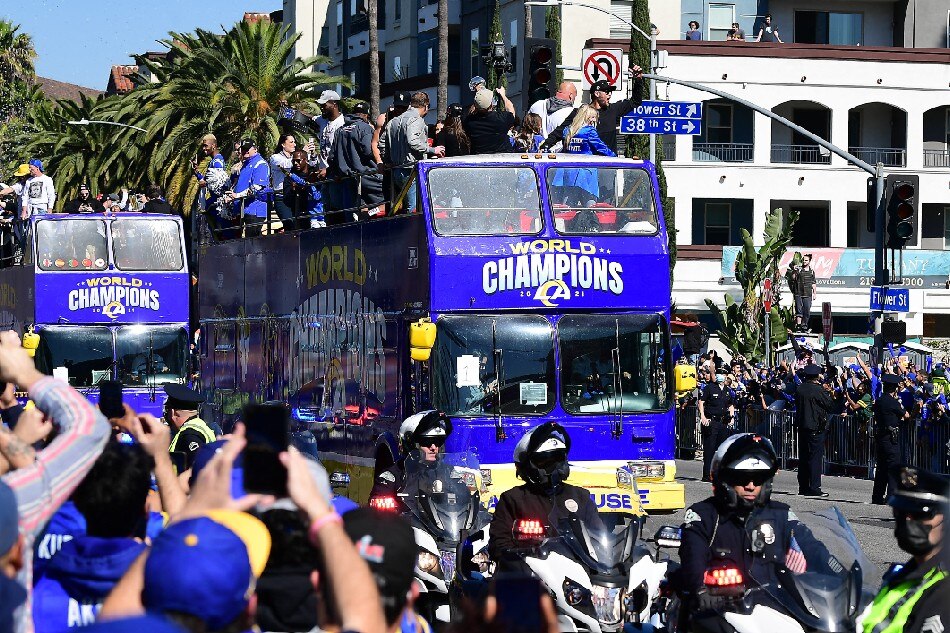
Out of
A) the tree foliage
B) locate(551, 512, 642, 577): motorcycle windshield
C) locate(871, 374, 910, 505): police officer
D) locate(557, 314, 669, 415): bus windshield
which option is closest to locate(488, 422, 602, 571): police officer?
locate(551, 512, 642, 577): motorcycle windshield

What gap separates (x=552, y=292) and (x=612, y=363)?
3.02 ft

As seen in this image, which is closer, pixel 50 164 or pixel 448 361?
pixel 448 361

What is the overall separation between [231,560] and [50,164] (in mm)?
50209

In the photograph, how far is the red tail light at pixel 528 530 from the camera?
950 centimetres

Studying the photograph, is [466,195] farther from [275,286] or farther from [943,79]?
[943,79]

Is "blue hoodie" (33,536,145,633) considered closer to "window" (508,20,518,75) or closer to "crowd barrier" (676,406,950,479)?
"crowd barrier" (676,406,950,479)

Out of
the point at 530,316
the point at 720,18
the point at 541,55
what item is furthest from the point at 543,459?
the point at 720,18

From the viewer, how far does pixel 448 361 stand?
51.9 feet

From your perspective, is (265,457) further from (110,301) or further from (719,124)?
(719,124)

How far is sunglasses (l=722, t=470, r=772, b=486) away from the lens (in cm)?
801

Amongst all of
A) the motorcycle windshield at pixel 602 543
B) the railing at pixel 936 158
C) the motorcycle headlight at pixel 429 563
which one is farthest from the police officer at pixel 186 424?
the railing at pixel 936 158

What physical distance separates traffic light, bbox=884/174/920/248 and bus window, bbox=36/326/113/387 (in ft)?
40.7

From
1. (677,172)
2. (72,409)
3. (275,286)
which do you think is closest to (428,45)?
(677,172)

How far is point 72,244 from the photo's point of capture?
27625 mm
